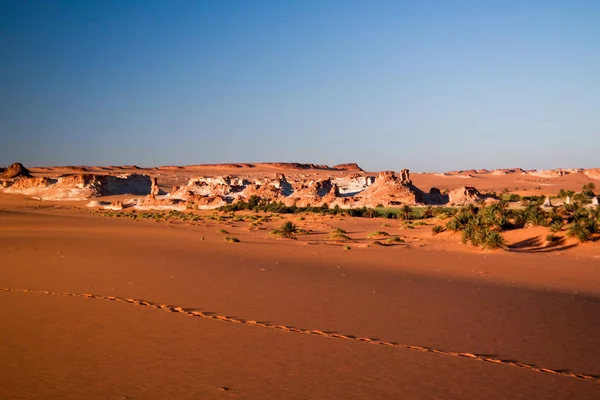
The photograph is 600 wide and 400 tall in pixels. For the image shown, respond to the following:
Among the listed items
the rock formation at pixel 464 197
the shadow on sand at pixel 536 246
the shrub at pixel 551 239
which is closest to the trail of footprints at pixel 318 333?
the shadow on sand at pixel 536 246

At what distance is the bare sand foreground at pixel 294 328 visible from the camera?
6.10 metres

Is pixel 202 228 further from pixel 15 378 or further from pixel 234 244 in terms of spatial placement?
pixel 15 378

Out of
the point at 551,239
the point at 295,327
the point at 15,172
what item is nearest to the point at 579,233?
the point at 551,239

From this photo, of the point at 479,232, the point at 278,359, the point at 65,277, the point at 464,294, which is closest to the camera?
the point at 278,359

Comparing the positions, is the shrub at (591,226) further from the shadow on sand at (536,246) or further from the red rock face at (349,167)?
the red rock face at (349,167)

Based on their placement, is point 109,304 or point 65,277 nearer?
point 109,304

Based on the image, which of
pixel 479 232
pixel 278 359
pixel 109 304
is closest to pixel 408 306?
pixel 278 359

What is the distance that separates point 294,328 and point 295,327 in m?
0.07

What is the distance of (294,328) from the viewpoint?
28.9 feet

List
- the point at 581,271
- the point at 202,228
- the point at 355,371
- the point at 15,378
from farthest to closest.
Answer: the point at 202,228, the point at 581,271, the point at 355,371, the point at 15,378

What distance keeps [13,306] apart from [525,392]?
7.72 meters

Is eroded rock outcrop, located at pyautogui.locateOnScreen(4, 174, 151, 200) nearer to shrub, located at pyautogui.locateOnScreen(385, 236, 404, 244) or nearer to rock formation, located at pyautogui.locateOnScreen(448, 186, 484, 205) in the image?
rock formation, located at pyautogui.locateOnScreen(448, 186, 484, 205)

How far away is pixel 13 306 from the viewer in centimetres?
976

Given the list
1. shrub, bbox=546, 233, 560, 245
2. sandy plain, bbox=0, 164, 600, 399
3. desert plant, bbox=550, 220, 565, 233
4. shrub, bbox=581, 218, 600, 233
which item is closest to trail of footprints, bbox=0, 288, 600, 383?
sandy plain, bbox=0, 164, 600, 399
